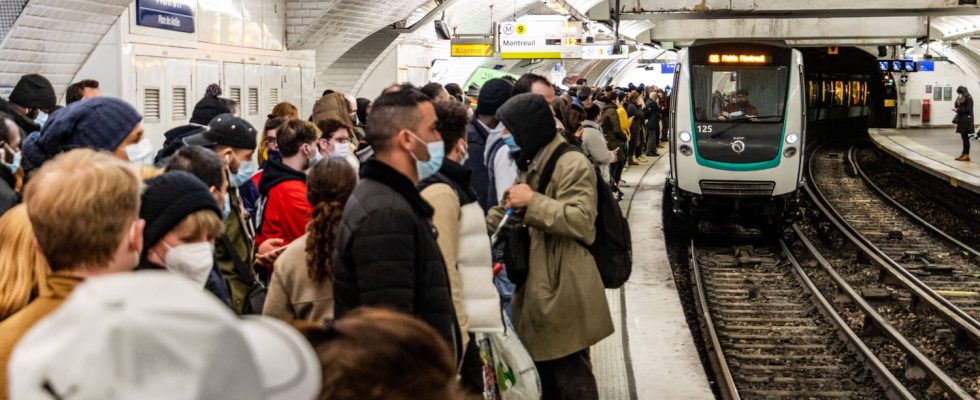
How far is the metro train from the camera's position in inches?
535

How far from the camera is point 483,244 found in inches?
160

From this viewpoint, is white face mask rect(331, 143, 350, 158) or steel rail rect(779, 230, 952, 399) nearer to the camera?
white face mask rect(331, 143, 350, 158)

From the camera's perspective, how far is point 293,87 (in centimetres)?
1463

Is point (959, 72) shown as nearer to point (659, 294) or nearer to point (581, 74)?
point (581, 74)

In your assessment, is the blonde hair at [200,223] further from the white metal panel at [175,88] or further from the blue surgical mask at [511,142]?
the white metal panel at [175,88]

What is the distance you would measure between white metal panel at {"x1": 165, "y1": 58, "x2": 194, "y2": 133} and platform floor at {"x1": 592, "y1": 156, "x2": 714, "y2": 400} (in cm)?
459

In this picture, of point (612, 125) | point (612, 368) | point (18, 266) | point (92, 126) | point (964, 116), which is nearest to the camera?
point (18, 266)

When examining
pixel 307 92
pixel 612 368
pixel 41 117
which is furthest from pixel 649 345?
pixel 307 92

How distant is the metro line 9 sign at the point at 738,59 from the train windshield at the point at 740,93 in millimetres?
65

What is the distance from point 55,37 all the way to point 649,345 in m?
5.24

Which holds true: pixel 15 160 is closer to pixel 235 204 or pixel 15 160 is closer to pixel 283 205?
pixel 235 204

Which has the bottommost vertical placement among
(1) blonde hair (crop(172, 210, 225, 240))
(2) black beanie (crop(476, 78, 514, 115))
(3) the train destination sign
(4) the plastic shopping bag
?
(4) the plastic shopping bag

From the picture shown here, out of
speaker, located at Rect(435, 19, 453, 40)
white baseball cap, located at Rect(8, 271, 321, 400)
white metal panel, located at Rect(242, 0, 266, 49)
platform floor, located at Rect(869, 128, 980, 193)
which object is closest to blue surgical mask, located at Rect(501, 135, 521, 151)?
white baseball cap, located at Rect(8, 271, 321, 400)

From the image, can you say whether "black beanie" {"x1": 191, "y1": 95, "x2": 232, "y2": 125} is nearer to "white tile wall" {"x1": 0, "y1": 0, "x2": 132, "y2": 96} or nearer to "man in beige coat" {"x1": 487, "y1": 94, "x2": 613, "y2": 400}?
"white tile wall" {"x1": 0, "y1": 0, "x2": 132, "y2": 96}
